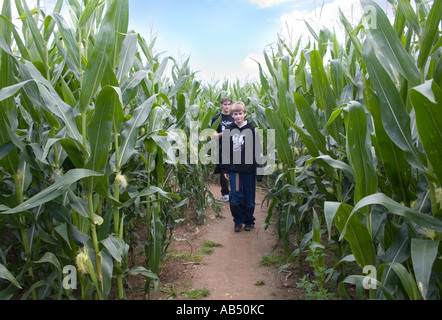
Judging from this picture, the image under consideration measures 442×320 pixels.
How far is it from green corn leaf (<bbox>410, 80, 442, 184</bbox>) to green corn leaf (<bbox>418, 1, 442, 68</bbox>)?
0.90 ft

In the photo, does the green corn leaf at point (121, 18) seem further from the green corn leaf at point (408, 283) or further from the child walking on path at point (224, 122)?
the child walking on path at point (224, 122)

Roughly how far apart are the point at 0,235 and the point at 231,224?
131 inches

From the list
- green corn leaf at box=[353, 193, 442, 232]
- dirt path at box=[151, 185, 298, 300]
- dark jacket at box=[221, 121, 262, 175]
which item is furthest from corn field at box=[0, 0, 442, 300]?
dark jacket at box=[221, 121, 262, 175]

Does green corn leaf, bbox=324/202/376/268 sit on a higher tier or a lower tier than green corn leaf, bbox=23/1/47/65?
lower

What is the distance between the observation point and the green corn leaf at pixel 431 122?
1.32 meters

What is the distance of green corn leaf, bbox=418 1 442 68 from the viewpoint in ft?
4.74

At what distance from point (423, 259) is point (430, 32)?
38.9 inches

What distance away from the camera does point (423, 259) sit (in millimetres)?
1329

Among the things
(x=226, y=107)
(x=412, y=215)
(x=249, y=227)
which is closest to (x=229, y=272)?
(x=249, y=227)

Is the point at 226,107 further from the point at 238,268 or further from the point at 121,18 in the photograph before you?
the point at 121,18

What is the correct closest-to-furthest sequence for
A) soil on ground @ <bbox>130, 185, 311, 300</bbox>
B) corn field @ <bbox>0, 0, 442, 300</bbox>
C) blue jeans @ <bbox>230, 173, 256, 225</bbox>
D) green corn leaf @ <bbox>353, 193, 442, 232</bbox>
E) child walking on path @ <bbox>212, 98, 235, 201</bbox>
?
green corn leaf @ <bbox>353, 193, 442, 232</bbox>, corn field @ <bbox>0, 0, 442, 300</bbox>, soil on ground @ <bbox>130, 185, 311, 300</bbox>, blue jeans @ <bbox>230, 173, 256, 225</bbox>, child walking on path @ <bbox>212, 98, 235, 201</bbox>

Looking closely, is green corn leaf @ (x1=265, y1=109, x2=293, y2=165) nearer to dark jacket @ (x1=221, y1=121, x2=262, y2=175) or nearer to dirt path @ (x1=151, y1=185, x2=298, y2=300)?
dirt path @ (x1=151, y1=185, x2=298, y2=300)

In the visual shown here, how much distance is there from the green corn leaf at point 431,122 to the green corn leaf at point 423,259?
11.0 inches

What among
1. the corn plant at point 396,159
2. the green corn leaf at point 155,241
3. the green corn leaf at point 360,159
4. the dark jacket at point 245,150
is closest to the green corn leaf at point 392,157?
the corn plant at point 396,159
